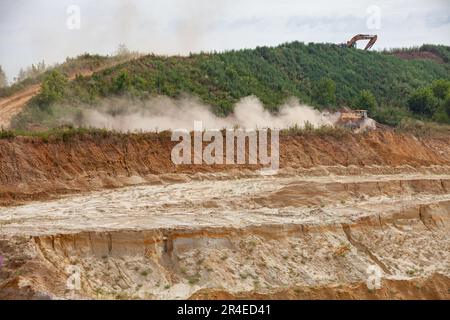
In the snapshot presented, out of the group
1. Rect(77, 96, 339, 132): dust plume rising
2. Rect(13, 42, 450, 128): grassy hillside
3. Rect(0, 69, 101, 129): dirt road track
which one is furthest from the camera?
Rect(13, 42, 450, 128): grassy hillside

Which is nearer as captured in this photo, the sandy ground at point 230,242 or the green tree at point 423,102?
the sandy ground at point 230,242

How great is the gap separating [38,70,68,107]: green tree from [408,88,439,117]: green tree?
22.2 m

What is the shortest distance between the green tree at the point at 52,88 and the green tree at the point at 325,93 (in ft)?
51.6

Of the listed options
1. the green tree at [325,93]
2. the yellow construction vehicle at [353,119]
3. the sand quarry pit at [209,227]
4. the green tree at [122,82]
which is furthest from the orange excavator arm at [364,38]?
the sand quarry pit at [209,227]

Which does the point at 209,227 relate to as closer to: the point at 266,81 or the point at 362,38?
the point at 266,81

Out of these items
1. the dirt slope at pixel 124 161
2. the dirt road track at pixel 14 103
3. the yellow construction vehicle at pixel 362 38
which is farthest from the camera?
the yellow construction vehicle at pixel 362 38

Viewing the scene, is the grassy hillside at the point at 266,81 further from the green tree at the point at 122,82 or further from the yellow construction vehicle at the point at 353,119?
the yellow construction vehicle at the point at 353,119

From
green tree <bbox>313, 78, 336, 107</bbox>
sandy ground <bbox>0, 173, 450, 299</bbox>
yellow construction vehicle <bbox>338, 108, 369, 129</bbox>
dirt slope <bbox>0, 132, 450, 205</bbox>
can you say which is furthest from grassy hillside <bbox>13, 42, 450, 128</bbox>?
sandy ground <bbox>0, 173, 450, 299</bbox>

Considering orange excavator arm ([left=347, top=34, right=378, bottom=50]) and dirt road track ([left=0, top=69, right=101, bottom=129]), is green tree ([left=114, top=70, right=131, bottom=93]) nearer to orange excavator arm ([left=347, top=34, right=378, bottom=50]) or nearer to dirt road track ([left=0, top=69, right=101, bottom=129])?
dirt road track ([left=0, top=69, right=101, bottom=129])

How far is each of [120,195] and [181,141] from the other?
4.91 metres

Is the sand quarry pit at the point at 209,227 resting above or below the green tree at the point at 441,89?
below

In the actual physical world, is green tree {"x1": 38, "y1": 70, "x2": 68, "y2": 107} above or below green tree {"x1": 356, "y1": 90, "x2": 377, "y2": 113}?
below

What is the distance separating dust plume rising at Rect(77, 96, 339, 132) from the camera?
32.4m

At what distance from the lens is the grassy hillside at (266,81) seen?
34250 mm
